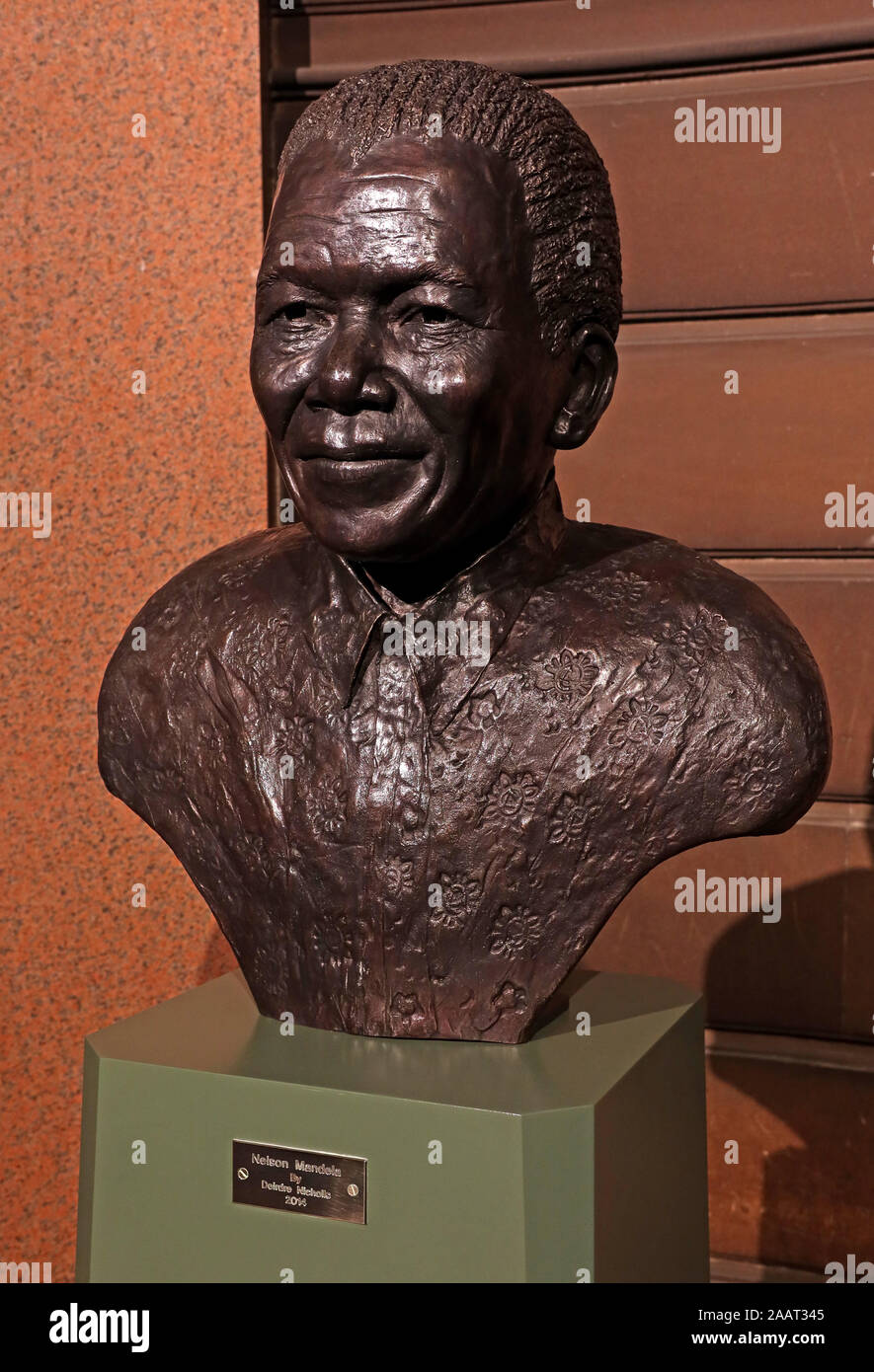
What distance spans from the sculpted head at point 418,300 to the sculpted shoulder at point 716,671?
234 millimetres

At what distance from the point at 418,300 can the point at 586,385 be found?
1.12 ft

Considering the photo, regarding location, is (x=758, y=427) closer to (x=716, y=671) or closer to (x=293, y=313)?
(x=716, y=671)

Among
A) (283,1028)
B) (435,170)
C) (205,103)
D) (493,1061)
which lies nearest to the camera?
(435,170)

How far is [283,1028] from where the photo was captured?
230cm

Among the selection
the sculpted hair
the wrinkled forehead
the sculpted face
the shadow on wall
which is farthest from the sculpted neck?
the shadow on wall

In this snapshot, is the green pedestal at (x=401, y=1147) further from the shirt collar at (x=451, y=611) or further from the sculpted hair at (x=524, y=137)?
the sculpted hair at (x=524, y=137)

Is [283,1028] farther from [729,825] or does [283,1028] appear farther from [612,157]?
[612,157]

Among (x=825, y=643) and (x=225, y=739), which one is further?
(x=825, y=643)

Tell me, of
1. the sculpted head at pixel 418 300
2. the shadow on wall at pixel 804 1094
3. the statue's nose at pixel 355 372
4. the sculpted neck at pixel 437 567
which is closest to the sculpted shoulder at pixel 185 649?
the sculpted neck at pixel 437 567

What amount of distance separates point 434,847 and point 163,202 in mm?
1880

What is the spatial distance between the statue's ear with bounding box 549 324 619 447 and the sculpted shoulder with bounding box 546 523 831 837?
208 mm

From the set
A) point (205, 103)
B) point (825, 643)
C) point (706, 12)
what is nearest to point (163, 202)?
point (205, 103)

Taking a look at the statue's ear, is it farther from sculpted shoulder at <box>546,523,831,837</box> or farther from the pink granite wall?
the pink granite wall

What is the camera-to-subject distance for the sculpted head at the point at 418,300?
200cm
